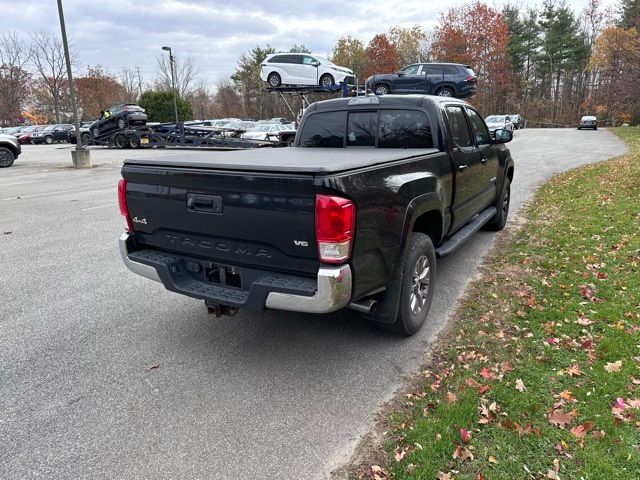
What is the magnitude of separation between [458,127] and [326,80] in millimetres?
15948

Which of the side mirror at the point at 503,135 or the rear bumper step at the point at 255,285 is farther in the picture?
the side mirror at the point at 503,135

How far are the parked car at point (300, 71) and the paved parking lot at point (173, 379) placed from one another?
15.8 meters

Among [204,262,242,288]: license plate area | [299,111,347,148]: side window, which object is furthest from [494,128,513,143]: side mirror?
[204,262,242,288]: license plate area

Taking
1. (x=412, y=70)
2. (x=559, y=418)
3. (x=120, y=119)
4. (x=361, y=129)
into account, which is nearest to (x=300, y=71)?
(x=412, y=70)

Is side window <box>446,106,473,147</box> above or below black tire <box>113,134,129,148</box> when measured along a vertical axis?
above

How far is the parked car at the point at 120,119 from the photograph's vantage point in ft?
85.1

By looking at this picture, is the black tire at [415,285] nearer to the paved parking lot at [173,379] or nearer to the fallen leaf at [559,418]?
the paved parking lot at [173,379]

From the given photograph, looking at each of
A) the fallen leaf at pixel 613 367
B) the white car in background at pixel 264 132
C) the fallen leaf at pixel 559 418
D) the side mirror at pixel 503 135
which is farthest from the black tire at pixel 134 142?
the fallen leaf at pixel 559 418

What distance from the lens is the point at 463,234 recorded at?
5.15m

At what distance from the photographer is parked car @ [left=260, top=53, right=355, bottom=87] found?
19.6m

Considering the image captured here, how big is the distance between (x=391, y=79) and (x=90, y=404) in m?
16.2

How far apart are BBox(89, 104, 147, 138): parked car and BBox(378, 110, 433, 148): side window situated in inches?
967

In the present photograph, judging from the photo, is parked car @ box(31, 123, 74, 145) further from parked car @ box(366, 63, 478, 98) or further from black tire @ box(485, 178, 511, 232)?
black tire @ box(485, 178, 511, 232)

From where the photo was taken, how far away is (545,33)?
6881cm
